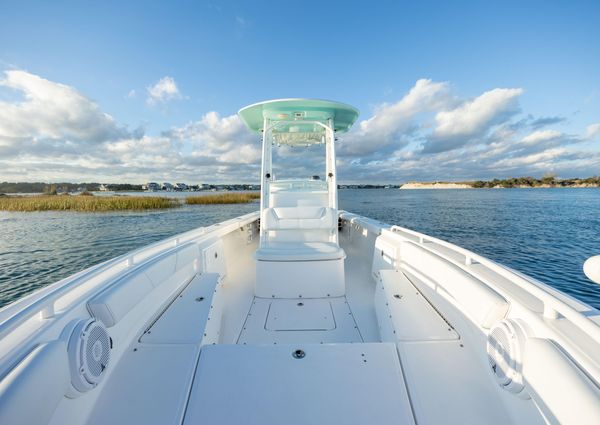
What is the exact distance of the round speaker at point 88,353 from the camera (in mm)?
1185

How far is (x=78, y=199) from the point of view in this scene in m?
21.3

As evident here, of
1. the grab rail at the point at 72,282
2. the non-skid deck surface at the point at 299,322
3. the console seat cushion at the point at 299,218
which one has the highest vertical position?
the console seat cushion at the point at 299,218

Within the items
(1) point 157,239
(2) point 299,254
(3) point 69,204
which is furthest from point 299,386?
(3) point 69,204

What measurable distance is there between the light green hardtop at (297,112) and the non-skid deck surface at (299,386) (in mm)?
3287

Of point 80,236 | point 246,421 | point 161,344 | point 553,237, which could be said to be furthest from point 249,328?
point 553,237

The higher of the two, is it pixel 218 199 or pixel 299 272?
pixel 218 199

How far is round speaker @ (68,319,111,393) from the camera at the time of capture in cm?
118

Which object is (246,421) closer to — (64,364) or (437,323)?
(64,364)

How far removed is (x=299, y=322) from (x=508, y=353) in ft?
5.56

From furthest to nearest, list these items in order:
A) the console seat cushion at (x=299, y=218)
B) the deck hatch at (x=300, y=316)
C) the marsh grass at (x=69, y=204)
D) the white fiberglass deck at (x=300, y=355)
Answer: the marsh grass at (x=69, y=204) < the console seat cushion at (x=299, y=218) < the deck hatch at (x=300, y=316) < the white fiberglass deck at (x=300, y=355)

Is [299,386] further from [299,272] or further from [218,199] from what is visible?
[218,199]

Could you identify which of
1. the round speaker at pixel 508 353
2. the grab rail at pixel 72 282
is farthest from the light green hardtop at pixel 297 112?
the round speaker at pixel 508 353

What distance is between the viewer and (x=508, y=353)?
125cm

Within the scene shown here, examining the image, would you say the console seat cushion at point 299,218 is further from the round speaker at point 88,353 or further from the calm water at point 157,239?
the calm water at point 157,239
